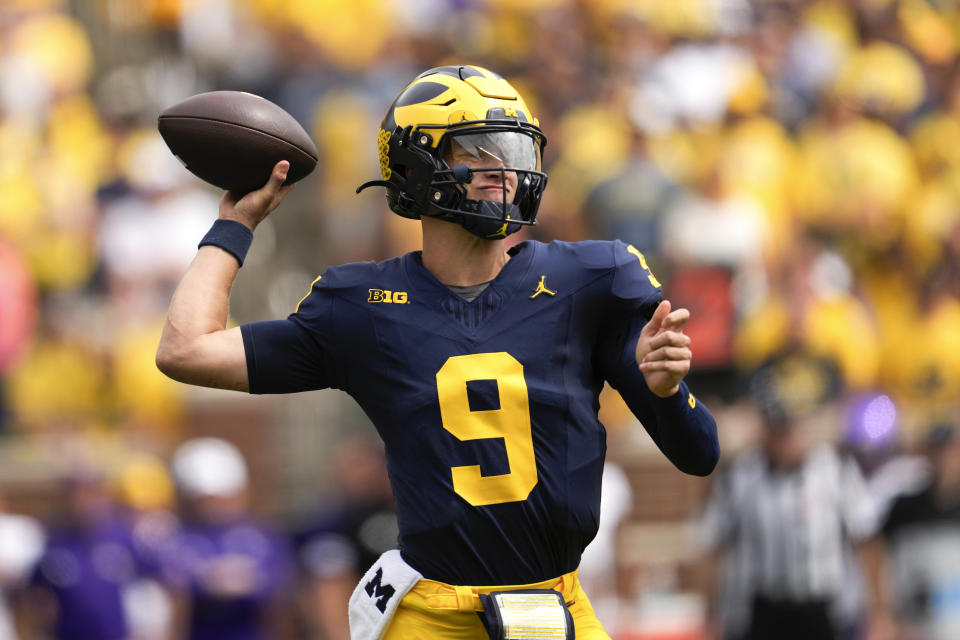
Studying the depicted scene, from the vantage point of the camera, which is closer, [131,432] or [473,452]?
[473,452]

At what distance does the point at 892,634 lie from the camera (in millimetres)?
8219

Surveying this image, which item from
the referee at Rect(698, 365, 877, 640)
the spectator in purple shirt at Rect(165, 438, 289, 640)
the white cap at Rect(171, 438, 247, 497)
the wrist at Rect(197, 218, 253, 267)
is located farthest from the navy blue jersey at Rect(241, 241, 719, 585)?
the white cap at Rect(171, 438, 247, 497)

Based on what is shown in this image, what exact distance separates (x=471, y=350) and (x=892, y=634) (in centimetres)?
533

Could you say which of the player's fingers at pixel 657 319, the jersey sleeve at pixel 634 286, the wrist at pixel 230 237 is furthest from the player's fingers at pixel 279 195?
the player's fingers at pixel 657 319

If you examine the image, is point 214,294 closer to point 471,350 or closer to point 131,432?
point 471,350

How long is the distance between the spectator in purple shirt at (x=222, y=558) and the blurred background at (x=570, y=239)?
0.02 m

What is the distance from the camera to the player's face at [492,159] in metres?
3.76

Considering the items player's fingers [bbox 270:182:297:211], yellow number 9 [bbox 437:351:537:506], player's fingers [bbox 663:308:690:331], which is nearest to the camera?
player's fingers [bbox 663:308:690:331]

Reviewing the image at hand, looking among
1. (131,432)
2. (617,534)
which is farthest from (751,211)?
(131,432)

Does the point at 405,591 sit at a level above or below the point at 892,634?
above

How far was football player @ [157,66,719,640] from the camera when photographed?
11.9 ft

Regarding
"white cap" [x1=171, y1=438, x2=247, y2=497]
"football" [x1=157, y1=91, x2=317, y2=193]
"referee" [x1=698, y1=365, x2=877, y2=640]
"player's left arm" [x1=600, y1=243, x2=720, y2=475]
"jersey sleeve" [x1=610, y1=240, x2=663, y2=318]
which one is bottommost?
"referee" [x1=698, y1=365, x2=877, y2=640]

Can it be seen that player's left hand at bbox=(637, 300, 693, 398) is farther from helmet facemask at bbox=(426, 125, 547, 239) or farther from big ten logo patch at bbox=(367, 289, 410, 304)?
big ten logo patch at bbox=(367, 289, 410, 304)

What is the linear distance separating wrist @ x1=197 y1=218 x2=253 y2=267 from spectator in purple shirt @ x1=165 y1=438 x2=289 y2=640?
4.89 meters
